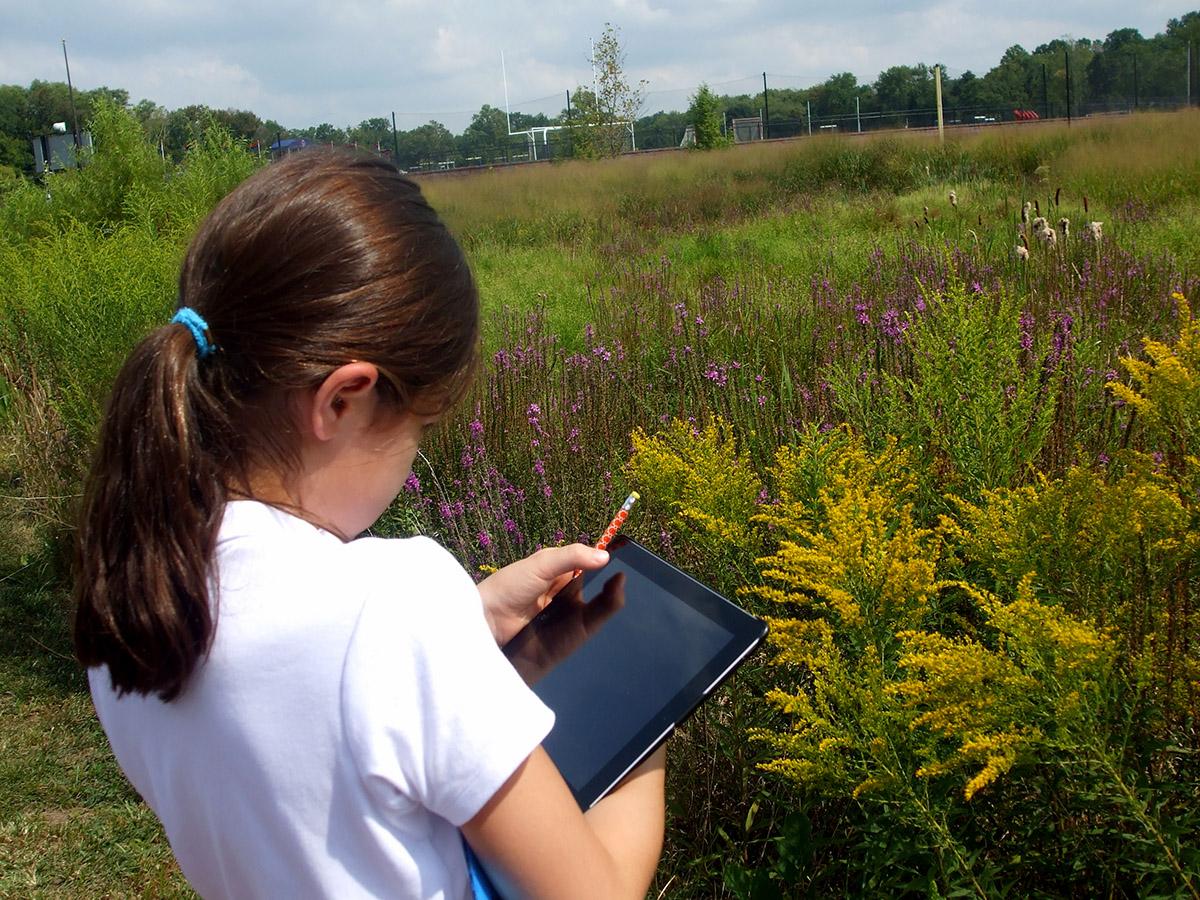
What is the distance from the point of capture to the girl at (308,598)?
3.07 feet

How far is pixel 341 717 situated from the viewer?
0.94 meters

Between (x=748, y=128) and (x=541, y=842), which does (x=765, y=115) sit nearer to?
(x=748, y=128)

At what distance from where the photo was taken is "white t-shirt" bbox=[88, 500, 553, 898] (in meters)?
0.93

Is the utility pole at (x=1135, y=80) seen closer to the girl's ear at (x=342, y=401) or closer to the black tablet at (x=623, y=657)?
the black tablet at (x=623, y=657)

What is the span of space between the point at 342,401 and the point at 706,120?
36034 millimetres

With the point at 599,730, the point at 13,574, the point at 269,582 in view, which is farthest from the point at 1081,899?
the point at 13,574

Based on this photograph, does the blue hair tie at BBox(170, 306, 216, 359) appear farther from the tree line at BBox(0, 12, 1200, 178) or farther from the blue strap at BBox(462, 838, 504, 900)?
the tree line at BBox(0, 12, 1200, 178)

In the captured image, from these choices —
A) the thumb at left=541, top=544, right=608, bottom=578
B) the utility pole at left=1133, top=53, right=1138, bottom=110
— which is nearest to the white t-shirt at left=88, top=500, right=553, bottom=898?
the thumb at left=541, top=544, right=608, bottom=578

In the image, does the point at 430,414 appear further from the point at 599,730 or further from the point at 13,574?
the point at 13,574

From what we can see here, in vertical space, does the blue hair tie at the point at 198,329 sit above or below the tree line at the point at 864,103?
below

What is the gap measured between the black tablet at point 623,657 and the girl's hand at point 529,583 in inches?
1.1

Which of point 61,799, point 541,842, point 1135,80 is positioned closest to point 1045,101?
point 1135,80

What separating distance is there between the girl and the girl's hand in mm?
327

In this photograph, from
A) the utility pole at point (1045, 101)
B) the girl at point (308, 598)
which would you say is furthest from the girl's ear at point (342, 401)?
the utility pole at point (1045, 101)
